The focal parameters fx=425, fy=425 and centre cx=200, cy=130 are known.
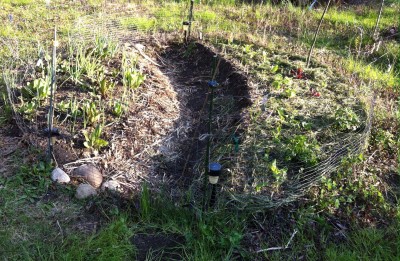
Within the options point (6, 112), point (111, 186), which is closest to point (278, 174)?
point (111, 186)

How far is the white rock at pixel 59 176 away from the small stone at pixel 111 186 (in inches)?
10.2

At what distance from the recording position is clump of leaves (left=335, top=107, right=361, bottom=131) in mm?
3559

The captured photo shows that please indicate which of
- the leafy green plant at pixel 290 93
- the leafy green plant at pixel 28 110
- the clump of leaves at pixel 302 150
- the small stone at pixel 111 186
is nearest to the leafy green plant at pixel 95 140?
the small stone at pixel 111 186

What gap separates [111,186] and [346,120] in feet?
6.62

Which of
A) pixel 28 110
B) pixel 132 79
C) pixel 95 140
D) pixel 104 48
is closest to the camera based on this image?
pixel 95 140

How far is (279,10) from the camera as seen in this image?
7.04 m

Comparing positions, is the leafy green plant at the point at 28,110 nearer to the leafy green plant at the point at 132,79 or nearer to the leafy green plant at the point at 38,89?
the leafy green plant at the point at 38,89

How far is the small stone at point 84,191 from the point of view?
2.96 meters

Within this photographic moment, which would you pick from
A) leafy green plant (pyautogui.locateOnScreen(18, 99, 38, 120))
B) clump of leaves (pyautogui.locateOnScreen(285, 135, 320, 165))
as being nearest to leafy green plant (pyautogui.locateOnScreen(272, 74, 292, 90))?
clump of leaves (pyautogui.locateOnScreen(285, 135, 320, 165))

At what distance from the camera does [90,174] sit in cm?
314

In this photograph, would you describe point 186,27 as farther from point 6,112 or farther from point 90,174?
point 90,174

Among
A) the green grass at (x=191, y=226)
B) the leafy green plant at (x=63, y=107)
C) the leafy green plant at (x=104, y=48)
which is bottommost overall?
the green grass at (x=191, y=226)

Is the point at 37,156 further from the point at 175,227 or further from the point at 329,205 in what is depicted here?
the point at 329,205

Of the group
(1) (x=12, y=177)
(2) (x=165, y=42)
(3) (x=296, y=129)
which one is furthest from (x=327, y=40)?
(1) (x=12, y=177)
